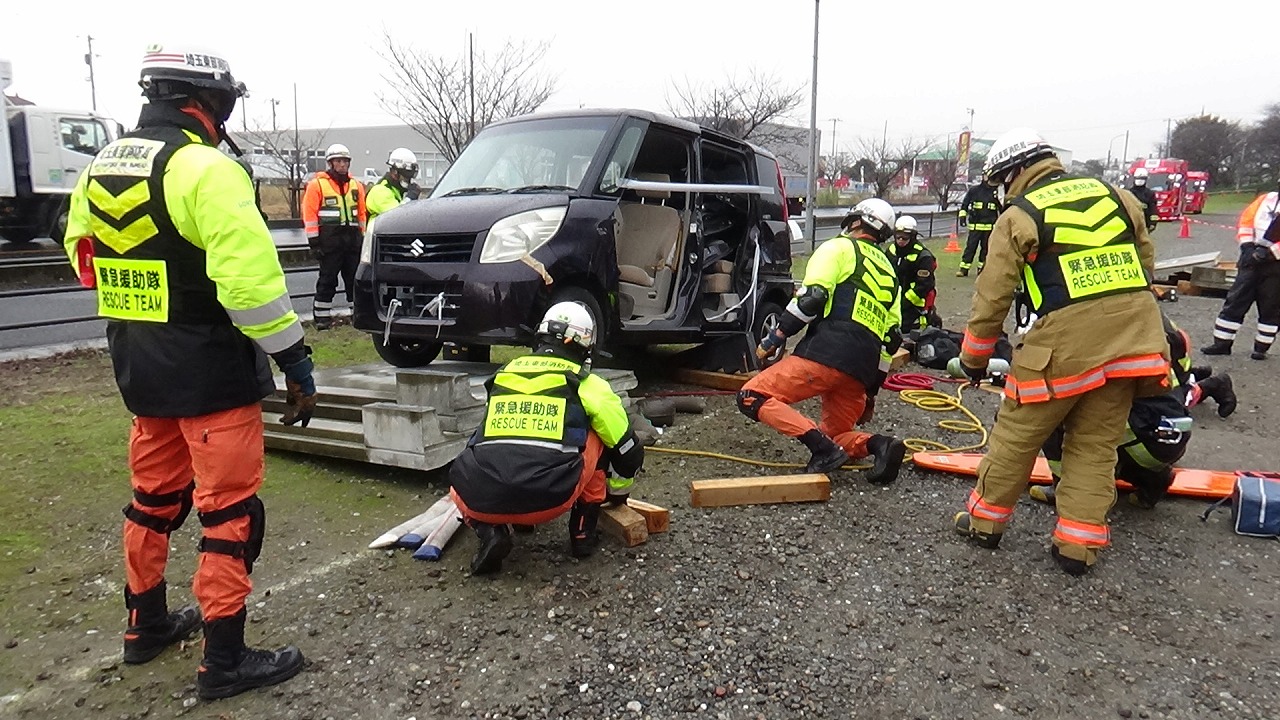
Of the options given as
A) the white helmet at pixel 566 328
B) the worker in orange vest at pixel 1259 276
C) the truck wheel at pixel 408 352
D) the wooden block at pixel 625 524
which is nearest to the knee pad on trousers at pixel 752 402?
the wooden block at pixel 625 524

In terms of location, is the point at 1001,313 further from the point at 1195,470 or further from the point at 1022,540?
the point at 1195,470

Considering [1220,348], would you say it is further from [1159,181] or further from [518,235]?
[1159,181]

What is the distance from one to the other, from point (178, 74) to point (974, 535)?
3.92m

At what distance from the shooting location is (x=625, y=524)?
385 cm

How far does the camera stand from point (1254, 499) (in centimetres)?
408

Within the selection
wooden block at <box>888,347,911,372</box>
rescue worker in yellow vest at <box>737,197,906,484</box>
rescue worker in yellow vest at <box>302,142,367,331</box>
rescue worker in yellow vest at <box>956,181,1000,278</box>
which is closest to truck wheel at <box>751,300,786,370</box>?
wooden block at <box>888,347,911,372</box>

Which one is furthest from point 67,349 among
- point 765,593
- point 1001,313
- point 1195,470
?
point 1195,470

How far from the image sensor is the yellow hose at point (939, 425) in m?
5.23

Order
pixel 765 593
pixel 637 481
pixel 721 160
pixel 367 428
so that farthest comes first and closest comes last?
pixel 721 160 → pixel 637 481 → pixel 367 428 → pixel 765 593

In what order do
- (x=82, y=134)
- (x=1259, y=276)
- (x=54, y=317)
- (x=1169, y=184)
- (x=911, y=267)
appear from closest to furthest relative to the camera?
(x=1259, y=276), (x=911, y=267), (x=54, y=317), (x=82, y=134), (x=1169, y=184)

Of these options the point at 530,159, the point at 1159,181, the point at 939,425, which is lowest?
the point at 939,425

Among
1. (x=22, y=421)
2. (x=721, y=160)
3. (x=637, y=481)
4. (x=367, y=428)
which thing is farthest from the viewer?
(x=721, y=160)

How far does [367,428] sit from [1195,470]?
4959 millimetres

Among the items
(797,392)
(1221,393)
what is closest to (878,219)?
(797,392)
